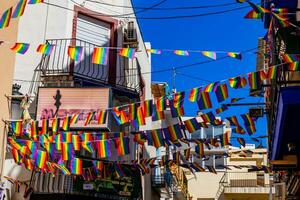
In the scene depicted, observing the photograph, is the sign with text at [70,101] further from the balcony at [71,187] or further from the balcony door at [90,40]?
the balcony at [71,187]

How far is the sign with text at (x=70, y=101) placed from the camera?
15.0 metres

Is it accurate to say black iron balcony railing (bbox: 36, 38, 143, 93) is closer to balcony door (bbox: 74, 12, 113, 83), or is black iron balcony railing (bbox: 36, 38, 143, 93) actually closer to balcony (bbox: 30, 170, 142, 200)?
balcony door (bbox: 74, 12, 113, 83)

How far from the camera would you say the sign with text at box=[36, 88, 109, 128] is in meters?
15.0

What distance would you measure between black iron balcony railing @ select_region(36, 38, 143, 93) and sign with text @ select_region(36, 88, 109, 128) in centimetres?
75

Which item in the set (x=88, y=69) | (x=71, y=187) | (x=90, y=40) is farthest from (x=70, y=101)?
(x=90, y=40)

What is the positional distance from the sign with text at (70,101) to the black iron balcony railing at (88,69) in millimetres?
754

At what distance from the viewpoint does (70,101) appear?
15055 millimetres

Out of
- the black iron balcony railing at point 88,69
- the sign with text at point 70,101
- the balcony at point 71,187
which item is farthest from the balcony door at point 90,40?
the balcony at point 71,187

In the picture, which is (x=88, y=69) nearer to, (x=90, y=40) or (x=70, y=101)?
(x=90, y=40)

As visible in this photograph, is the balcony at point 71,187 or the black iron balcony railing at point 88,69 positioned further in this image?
the black iron balcony railing at point 88,69

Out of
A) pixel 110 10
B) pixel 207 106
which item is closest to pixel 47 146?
pixel 207 106

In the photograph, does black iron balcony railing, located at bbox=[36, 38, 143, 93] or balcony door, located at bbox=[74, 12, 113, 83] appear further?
balcony door, located at bbox=[74, 12, 113, 83]

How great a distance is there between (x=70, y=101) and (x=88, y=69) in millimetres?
1665

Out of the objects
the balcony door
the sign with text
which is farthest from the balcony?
the balcony door
